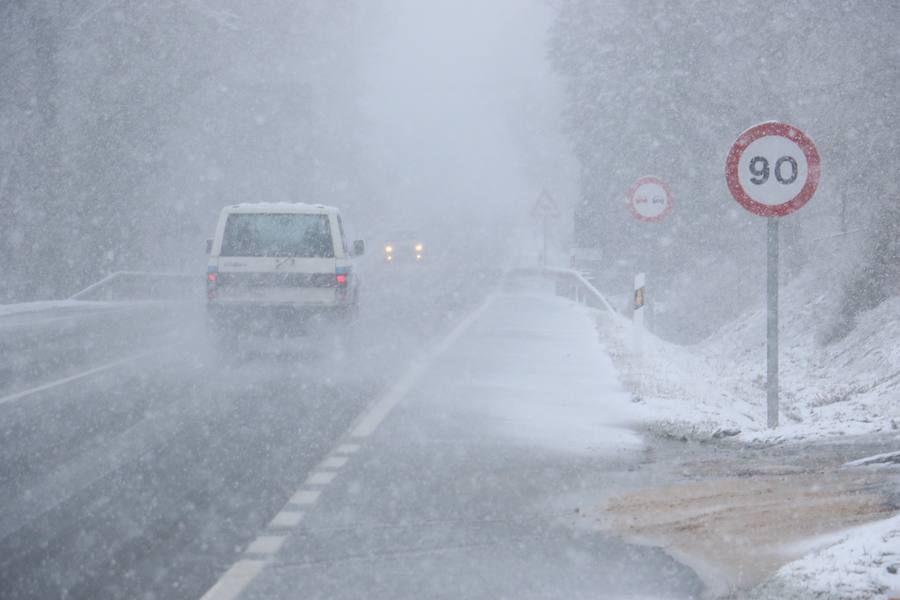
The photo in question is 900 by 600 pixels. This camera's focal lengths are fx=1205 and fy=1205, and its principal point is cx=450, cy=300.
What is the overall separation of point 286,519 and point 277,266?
10556 mm

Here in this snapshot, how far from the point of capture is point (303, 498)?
7.68 meters

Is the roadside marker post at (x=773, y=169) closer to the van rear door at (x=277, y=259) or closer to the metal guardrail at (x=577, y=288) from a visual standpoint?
the van rear door at (x=277, y=259)

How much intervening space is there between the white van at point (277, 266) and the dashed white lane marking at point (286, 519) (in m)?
10.1

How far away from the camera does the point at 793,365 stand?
18.9 metres

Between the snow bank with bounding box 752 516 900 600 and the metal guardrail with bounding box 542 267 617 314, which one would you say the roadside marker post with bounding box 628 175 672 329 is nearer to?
the metal guardrail with bounding box 542 267 617 314

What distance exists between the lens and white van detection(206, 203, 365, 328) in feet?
56.6

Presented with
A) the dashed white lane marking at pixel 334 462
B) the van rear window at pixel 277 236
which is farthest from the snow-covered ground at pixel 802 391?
the van rear window at pixel 277 236

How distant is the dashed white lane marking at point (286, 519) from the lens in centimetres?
694

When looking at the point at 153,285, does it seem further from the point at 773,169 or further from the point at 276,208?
the point at 773,169

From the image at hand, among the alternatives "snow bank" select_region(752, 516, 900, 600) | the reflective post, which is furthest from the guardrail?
"snow bank" select_region(752, 516, 900, 600)

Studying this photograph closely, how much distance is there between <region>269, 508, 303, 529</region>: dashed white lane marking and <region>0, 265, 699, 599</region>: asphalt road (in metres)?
0.07

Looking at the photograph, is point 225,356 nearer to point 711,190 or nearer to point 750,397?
point 750,397

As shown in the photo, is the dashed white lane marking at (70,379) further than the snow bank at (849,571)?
Yes

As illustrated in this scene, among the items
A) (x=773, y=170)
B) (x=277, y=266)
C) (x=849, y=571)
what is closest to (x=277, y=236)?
(x=277, y=266)
